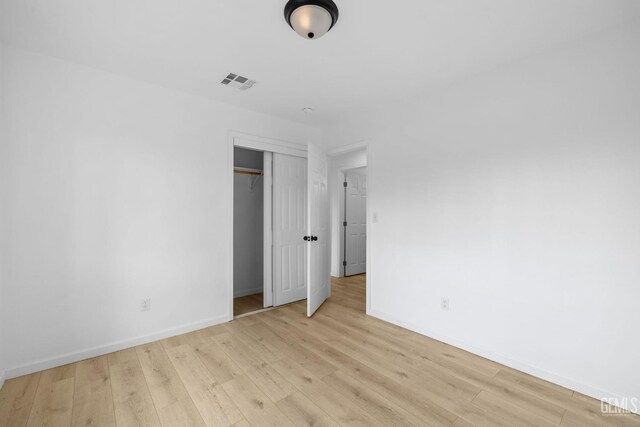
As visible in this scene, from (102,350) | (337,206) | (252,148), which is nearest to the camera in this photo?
(102,350)

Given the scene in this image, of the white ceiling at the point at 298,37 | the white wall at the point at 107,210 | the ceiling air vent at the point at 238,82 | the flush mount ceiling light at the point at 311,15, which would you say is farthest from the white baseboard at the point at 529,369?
the ceiling air vent at the point at 238,82

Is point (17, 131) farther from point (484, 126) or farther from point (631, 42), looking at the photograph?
point (631, 42)

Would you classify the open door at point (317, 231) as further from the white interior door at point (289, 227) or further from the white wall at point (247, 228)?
the white wall at point (247, 228)

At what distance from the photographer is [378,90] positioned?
2.84 meters

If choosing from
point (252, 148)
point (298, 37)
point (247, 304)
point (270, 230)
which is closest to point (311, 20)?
point (298, 37)

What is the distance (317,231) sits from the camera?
11.7 feet

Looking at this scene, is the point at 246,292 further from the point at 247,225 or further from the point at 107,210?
the point at 107,210

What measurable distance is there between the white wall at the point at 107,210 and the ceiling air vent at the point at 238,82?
50 centimetres

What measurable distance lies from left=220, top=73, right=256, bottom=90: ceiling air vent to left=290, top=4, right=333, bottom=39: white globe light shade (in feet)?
3.58

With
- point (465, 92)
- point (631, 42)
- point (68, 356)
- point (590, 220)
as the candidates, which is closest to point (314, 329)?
point (68, 356)

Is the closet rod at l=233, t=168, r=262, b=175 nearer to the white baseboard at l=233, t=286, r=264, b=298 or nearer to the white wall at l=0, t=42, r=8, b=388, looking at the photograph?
the white baseboard at l=233, t=286, r=264, b=298

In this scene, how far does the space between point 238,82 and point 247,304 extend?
285cm

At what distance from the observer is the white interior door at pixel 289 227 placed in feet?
12.1

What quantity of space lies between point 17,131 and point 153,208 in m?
1.09
